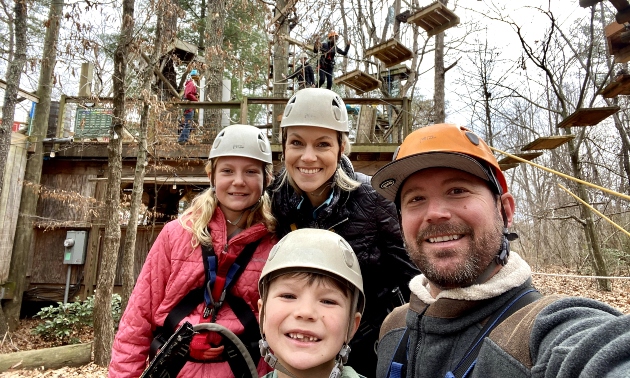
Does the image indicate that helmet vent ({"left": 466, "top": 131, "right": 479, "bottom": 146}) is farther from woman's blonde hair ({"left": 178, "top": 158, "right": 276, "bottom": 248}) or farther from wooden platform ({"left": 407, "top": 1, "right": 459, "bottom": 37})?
wooden platform ({"left": 407, "top": 1, "right": 459, "bottom": 37})

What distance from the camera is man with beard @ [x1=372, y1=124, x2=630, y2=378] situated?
3.97ft

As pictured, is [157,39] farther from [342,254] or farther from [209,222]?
[342,254]

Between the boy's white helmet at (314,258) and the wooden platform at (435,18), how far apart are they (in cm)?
749

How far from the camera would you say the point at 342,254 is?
6.33 ft

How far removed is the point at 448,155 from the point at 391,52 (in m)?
8.45

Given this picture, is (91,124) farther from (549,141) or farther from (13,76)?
(549,141)


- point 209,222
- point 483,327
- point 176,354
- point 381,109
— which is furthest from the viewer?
point 381,109

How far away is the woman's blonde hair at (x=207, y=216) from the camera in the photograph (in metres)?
2.53

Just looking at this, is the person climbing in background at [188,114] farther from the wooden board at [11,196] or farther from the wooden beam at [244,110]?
the wooden board at [11,196]

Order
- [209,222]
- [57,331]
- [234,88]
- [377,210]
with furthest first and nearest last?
[234,88]
[57,331]
[209,222]
[377,210]

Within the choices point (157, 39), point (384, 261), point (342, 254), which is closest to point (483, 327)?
point (342, 254)

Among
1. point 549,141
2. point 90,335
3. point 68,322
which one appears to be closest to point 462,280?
point 549,141

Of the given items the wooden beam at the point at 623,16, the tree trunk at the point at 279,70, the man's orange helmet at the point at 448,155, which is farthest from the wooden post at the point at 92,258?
the wooden beam at the point at 623,16

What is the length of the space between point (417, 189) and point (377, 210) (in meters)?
0.80
